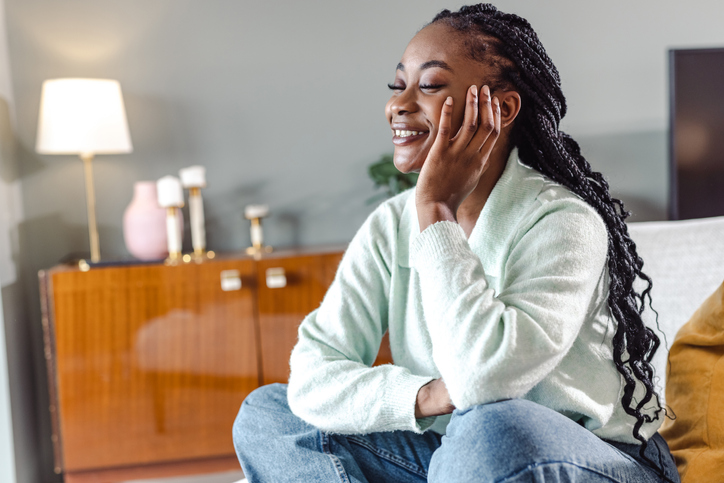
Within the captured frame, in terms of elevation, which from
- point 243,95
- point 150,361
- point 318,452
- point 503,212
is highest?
point 243,95

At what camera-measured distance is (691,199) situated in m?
2.44

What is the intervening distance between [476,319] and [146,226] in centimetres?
156

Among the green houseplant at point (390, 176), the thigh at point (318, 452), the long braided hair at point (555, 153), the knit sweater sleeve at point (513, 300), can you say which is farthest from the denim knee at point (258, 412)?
the green houseplant at point (390, 176)

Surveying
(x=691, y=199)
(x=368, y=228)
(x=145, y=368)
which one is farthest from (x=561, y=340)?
(x=691, y=199)

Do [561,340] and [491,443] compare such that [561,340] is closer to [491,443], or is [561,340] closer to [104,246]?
[491,443]

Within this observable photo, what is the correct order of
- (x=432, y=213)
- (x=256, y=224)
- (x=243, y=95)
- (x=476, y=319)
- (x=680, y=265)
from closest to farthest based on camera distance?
1. (x=476, y=319)
2. (x=432, y=213)
3. (x=680, y=265)
4. (x=256, y=224)
5. (x=243, y=95)

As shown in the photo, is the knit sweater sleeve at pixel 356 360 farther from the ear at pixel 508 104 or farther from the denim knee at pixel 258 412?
the ear at pixel 508 104

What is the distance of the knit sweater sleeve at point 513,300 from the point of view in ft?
2.77

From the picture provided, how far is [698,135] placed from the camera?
95.3 inches

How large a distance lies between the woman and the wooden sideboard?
91 cm

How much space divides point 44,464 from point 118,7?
5.54ft

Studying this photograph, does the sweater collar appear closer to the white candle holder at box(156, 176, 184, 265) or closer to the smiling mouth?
the smiling mouth

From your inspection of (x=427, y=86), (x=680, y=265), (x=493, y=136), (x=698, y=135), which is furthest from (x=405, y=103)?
(x=698, y=135)

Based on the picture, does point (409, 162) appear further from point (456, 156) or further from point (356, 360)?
point (356, 360)
